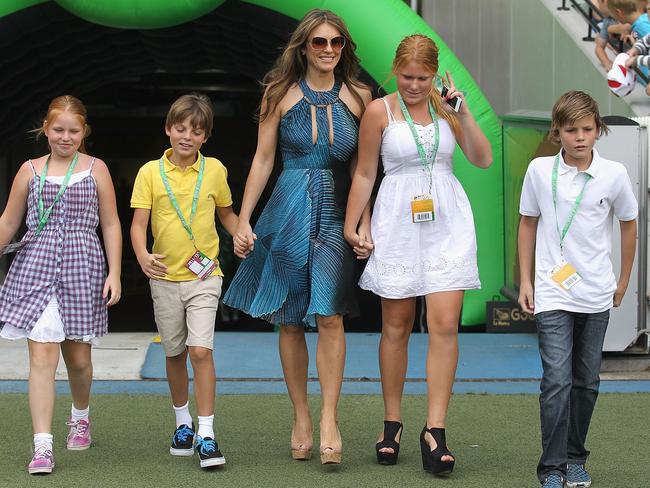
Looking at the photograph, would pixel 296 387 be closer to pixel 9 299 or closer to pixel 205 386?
pixel 205 386

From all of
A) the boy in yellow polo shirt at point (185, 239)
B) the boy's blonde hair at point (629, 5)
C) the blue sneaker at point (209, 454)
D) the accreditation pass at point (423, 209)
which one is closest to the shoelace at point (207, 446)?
the blue sneaker at point (209, 454)

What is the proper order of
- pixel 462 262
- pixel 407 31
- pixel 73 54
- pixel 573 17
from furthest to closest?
pixel 73 54 < pixel 573 17 < pixel 407 31 < pixel 462 262

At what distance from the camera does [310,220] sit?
4871 millimetres

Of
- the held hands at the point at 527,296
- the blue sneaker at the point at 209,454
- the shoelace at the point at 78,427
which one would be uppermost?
the held hands at the point at 527,296

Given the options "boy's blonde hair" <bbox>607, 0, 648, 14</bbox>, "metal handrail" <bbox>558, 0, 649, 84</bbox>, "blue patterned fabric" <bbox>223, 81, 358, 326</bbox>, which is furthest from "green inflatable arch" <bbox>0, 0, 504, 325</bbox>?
"blue patterned fabric" <bbox>223, 81, 358, 326</bbox>

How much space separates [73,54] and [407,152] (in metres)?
6.85

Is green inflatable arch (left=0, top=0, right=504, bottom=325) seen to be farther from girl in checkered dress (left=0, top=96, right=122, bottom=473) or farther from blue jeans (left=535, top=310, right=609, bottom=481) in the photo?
blue jeans (left=535, top=310, right=609, bottom=481)

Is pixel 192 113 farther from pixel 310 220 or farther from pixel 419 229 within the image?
pixel 419 229

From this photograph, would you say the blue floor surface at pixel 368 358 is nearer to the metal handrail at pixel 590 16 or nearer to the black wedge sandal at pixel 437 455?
the black wedge sandal at pixel 437 455

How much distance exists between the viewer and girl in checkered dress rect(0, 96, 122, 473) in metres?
4.75

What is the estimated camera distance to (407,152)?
15.5 feet

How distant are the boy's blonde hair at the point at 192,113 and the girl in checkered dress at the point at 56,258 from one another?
1.22ft

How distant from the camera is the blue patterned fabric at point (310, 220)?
4848 millimetres

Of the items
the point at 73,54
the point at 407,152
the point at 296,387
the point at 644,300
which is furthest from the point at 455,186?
the point at 73,54
